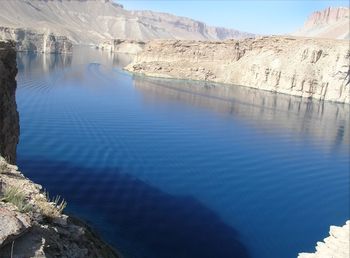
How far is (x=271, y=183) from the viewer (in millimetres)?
28828

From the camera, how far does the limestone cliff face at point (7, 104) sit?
1836cm

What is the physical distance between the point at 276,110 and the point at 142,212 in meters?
48.6

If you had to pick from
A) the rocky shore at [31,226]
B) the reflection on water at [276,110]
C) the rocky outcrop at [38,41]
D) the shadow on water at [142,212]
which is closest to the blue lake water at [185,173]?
the shadow on water at [142,212]

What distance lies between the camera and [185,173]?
2839cm

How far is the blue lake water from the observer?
2002cm

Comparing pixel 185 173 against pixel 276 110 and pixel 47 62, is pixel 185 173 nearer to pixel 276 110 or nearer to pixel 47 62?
pixel 276 110

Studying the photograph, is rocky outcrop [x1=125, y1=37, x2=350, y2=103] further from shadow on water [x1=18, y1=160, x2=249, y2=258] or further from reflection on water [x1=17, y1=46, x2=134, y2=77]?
shadow on water [x1=18, y1=160, x2=249, y2=258]

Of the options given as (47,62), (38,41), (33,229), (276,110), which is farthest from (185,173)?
(38,41)

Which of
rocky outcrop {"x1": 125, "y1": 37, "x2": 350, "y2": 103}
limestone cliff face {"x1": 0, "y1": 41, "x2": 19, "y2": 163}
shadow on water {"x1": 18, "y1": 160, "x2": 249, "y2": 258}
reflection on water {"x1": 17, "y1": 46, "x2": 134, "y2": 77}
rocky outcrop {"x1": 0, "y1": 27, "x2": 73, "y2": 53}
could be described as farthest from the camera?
rocky outcrop {"x1": 0, "y1": 27, "x2": 73, "y2": 53}

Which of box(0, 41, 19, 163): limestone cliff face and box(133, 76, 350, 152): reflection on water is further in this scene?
box(133, 76, 350, 152): reflection on water

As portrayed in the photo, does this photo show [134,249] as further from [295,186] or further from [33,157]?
[295,186]

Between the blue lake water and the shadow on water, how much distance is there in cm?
6

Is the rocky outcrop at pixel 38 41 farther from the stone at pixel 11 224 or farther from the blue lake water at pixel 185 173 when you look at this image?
the stone at pixel 11 224

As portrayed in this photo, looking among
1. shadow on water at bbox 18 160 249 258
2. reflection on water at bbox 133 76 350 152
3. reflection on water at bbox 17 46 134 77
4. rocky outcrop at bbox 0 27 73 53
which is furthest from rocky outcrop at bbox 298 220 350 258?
rocky outcrop at bbox 0 27 73 53
